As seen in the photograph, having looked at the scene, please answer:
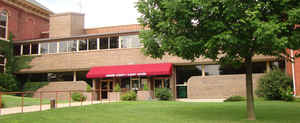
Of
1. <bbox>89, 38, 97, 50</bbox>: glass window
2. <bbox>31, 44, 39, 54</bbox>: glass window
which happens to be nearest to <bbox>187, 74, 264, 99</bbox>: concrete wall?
<bbox>89, 38, 97, 50</bbox>: glass window

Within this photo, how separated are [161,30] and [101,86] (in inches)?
747

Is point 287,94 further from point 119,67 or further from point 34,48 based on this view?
point 34,48

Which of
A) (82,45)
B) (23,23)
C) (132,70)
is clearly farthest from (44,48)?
(132,70)

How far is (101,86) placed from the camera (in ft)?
93.4

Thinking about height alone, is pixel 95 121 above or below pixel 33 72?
below

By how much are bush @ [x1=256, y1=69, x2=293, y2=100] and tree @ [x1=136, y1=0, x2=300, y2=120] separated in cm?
1083

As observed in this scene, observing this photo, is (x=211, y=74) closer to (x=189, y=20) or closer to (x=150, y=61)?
(x=150, y=61)

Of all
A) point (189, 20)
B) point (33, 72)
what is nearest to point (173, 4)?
point (189, 20)

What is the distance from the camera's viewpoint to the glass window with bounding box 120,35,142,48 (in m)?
26.5

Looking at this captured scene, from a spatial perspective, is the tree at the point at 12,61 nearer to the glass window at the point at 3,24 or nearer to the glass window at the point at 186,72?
the glass window at the point at 3,24

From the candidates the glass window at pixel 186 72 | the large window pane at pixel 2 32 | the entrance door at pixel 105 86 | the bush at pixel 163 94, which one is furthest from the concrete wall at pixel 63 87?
the glass window at pixel 186 72

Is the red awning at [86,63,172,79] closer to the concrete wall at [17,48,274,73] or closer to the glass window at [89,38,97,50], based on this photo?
the concrete wall at [17,48,274,73]

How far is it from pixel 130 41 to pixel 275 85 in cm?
1374

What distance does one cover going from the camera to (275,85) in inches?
792
